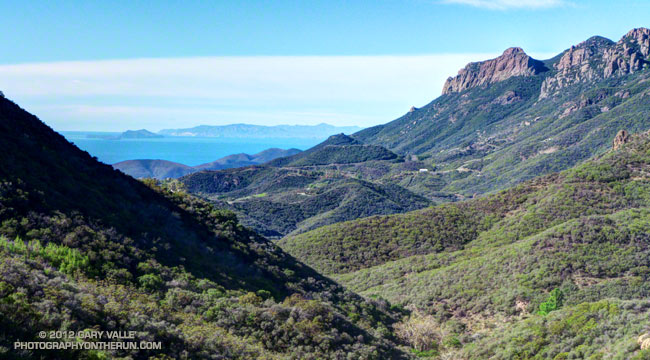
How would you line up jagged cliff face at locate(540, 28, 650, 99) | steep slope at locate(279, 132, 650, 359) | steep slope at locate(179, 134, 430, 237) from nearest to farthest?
1. steep slope at locate(279, 132, 650, 359)
2. steep slope at locate(179, 134, 430, 237)
3. jagged cliff face at locate(540, 28, 650, 99)

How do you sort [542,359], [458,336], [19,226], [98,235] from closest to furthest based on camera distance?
[19,226] < [98,235] < [542,359] < [458,336]

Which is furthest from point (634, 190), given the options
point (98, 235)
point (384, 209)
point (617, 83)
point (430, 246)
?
point (617, 83)

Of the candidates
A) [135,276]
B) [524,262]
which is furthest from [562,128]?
[135,276]

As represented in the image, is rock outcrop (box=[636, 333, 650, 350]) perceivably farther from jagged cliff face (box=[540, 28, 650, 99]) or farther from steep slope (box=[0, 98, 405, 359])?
jagged cliff face (box=[540, 28, 650, 99])

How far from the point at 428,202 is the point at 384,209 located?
1936cm

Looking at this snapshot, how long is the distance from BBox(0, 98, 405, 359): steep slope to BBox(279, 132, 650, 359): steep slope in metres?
5.35

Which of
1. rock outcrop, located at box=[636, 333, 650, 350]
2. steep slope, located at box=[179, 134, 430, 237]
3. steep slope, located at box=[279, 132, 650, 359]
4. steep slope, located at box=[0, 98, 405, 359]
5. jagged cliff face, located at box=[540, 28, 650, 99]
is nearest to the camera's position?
steep slope, located at box=[0, 98, 405, 359]

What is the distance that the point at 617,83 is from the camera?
169 m

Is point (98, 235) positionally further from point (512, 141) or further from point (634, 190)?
point (512, 141)

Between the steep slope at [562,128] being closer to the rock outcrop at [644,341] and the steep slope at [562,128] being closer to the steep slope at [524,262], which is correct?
the steep slope at [524,262]

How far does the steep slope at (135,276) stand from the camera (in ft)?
28.1

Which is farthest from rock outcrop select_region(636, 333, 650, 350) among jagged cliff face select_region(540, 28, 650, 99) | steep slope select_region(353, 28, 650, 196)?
jagged cliff face select_region(540, 28, 650, 99)

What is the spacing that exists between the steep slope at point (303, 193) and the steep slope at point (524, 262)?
31.5m

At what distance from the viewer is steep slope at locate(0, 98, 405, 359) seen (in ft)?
28.1
